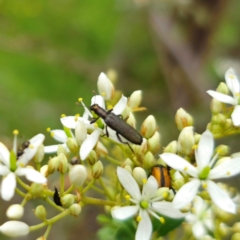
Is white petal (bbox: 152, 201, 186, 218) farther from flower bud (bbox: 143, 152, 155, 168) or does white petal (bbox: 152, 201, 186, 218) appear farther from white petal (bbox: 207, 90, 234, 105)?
white petal (bbox: 207, 90, 234, 105)

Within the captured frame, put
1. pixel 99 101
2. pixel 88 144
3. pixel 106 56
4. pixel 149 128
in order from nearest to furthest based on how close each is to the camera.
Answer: pixel 88 144, pixel 149 128, pixel 99 101, pixel 106 56

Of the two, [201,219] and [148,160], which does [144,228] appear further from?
[201,219]

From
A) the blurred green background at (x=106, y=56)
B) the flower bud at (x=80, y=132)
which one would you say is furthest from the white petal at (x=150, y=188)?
the blurred green background at (x=106, y=56)

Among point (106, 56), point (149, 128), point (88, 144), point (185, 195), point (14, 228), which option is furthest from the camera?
point (106, 56)

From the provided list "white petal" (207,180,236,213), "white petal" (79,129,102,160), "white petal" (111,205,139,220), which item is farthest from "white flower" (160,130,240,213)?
"white petal" (79,129,102,160)

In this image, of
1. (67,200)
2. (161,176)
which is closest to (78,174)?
(67,200)

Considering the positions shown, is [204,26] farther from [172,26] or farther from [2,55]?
[2,55]
